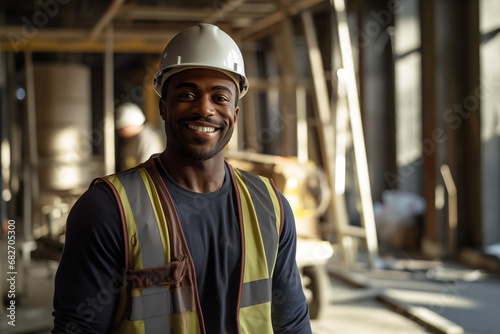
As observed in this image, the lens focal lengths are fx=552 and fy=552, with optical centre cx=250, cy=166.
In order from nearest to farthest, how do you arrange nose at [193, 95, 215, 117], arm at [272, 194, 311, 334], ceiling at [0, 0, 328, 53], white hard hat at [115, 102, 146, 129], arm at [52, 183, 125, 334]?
arm at [52, 183, 125, 334], nose at [193, 95, 215, 117], arm at [272, 194, 311, 334], ceiling at [0, 0, 328, 53], white hard hat at [115, 102, 146, 129]

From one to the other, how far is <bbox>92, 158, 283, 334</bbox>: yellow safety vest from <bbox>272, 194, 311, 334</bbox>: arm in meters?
0.11

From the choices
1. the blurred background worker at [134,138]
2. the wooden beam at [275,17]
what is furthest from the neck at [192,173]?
the blurred background worker at [134,138]

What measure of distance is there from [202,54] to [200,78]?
0.28 ft

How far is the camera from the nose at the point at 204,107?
1892 mm

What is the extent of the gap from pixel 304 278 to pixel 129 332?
3.79m

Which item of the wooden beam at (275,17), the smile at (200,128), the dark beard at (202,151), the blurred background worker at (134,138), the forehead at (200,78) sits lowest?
the dark beard at (202,151)

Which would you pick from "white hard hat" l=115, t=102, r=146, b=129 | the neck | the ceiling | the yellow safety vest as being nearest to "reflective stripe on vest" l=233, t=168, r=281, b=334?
the yellow safety vest

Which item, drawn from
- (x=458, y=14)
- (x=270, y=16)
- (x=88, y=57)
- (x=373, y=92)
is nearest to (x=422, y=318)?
(x=270, y=16)

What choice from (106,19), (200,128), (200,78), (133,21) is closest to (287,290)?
(200,128)

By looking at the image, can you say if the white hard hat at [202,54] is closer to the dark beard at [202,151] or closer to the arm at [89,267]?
the dark beard at [202,151]

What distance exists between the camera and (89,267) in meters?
1.69

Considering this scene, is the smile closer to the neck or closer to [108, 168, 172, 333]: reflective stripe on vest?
the neck

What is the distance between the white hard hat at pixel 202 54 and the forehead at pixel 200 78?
0.05ft

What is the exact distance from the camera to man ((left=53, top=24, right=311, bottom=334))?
67.4 inches
